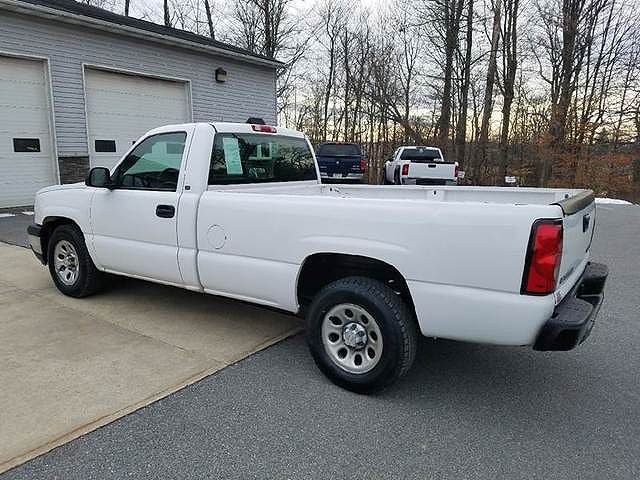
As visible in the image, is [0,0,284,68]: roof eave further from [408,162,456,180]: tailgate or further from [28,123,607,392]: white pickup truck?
[28,123,607,392]: white pickup truck

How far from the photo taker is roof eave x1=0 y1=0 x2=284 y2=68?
10023 mm

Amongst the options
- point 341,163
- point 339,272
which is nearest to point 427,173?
point 341,163

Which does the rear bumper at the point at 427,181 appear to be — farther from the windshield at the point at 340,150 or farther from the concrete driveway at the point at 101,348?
the concrete driveway at the point at 101,348

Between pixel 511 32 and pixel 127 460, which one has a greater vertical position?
pixel 511 32

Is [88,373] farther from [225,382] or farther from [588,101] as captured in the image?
[588,101]

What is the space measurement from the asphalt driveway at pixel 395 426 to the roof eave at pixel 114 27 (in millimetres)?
10273

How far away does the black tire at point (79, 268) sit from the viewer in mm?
4660

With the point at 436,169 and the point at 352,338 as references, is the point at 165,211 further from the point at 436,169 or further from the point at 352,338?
the point at 436,169

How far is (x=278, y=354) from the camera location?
3682 millimetres

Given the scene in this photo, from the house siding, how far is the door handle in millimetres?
8628

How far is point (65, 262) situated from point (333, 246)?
3262 millimetres

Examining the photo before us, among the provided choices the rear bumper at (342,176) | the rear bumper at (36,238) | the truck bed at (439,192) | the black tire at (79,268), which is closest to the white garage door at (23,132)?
the rear bumper at (36,238)

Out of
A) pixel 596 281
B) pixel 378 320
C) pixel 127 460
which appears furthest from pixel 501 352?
pixel 127 460

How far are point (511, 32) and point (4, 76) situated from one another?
65.8ft
